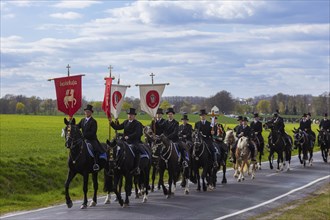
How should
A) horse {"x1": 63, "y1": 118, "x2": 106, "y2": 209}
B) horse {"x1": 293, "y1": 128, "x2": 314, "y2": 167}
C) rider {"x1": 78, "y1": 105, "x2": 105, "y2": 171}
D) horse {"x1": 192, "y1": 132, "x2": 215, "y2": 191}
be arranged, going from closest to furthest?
horse {"x1": 63, "y1": 118, "x2": 106, "y2": 209}, rider {"x1": 78, "y1": 105, "x2": 105, "y2": 171}, horse {"x1": 192, "y1": 132, "x2": 215, "y2": 191}, horse {"x1": 293, "y1": 128, "x2": 314, "y2": 167}

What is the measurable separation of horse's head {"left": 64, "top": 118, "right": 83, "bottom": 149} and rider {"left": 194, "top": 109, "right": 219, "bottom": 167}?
6.51 meters

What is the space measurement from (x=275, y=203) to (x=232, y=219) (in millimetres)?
3846

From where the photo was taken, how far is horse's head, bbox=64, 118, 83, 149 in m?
17.7

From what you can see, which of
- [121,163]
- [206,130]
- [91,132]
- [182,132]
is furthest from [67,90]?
[206,130]

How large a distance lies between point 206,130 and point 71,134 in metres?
7.29

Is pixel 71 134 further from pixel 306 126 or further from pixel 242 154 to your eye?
pixel 306 126

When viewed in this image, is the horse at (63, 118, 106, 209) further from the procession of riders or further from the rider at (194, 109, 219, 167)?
the rider at (194, 109, 219, 167)

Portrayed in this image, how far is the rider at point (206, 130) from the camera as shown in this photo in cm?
2353

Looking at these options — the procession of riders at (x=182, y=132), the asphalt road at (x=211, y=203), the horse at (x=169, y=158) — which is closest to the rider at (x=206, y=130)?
the procession of riders at (x=182, y=132)

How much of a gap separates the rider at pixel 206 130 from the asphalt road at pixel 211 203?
1.49m

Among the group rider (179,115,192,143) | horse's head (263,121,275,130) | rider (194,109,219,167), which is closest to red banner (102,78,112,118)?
rider (179,115,192,143)

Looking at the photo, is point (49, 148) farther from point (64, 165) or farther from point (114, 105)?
point (114, 105)

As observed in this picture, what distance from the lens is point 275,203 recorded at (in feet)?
66.4

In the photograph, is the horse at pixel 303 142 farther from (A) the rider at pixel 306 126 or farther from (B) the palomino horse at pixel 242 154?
(B) the palomino horse at pixel 242 154
